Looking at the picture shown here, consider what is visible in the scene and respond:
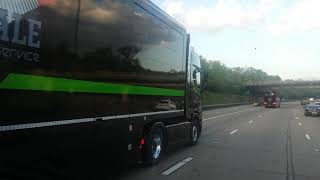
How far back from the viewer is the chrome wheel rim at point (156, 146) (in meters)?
11.6

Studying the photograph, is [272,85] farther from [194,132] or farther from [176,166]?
[176,166]

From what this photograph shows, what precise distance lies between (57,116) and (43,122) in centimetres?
37

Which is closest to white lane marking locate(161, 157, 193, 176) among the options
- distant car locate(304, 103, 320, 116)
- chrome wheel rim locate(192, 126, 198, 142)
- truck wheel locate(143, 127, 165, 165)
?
truck wheel locate(143, 127, 165, 165)

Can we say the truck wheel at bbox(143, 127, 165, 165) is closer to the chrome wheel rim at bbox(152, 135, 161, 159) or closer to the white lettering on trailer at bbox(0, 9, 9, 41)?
the chrome wheel rim at bbox(152, 135, 161, 159)

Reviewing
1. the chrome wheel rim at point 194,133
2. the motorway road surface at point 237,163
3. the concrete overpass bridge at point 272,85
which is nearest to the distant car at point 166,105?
the motorway road surface at point 237,163

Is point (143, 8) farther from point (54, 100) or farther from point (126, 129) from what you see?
point (54, 100)

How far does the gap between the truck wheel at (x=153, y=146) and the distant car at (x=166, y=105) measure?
508mm

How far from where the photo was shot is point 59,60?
688 centimetres

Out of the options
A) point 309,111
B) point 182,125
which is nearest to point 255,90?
point 309,111

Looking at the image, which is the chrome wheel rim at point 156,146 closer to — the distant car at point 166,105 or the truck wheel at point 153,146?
the truck wheel at point 153,146

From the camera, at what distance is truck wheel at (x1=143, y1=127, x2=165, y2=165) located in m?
11.2

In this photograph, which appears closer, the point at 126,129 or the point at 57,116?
the point at 57,116

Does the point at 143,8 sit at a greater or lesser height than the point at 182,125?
greater

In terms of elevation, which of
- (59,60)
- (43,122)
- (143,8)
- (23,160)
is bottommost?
(23,160)
